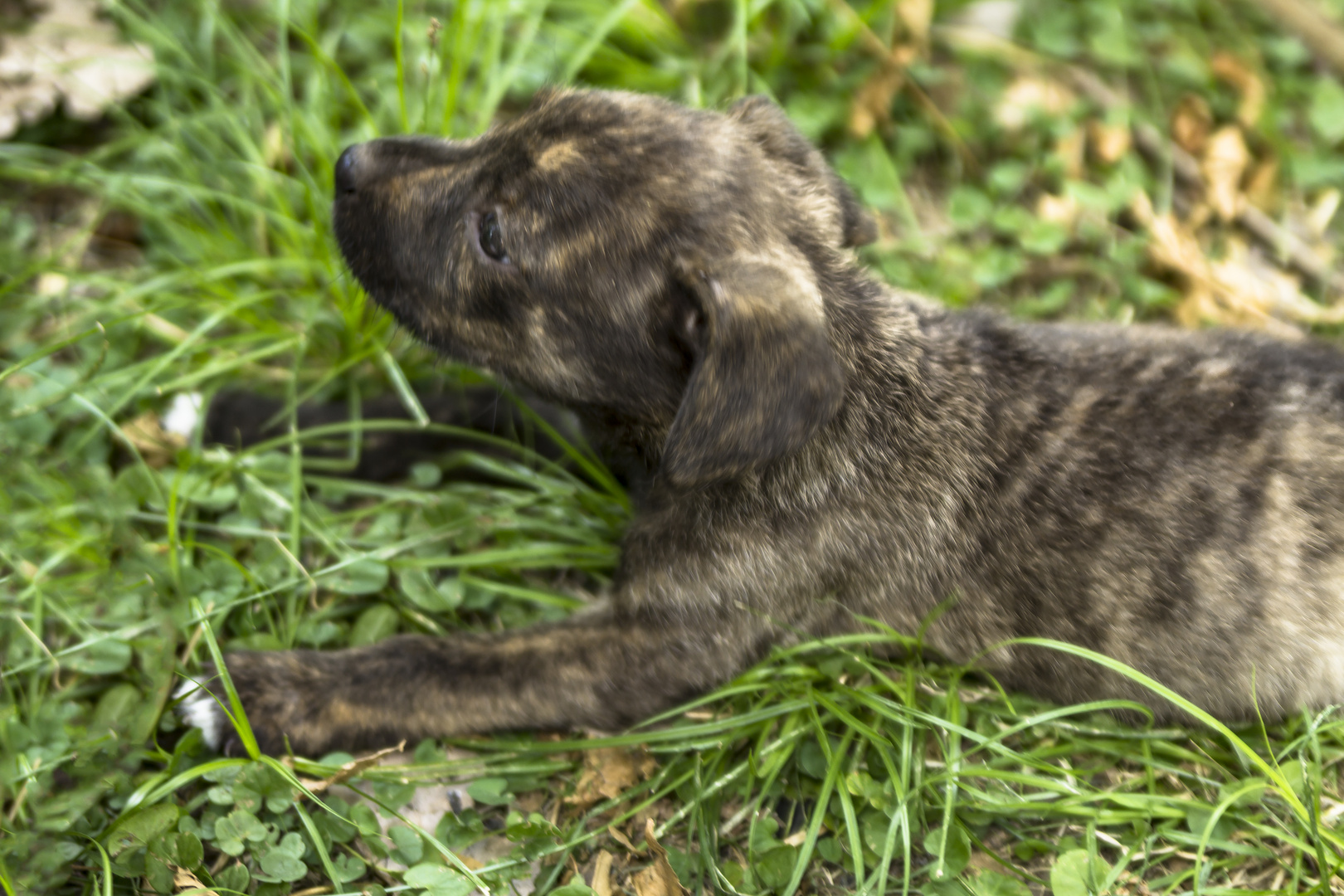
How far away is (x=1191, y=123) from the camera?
5125 millimetres

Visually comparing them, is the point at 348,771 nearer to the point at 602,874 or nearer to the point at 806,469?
the point at 602,874

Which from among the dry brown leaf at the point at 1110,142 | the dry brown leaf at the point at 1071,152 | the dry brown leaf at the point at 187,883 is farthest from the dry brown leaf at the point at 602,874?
the dry brown leaf at the point at 1110,142

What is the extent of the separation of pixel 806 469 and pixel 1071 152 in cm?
282

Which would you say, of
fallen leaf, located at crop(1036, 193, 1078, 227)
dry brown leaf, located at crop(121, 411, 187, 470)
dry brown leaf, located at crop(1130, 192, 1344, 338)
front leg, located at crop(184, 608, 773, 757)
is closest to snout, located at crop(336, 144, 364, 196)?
dry brown leaf, located at crop(121, 411, 187, 470)

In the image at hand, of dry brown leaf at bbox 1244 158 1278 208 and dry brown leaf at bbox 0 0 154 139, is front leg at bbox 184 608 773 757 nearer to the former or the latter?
dry brown leaf at bbox 0 0 154 139

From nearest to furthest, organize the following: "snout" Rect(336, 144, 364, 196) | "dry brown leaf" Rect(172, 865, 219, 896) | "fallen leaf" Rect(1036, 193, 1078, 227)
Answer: "dry brown leaf" Rect(172, 865, 219, 896) < "snout" Rect(336, 144, 364, 196) < "fallen leaf" Rect(1036, 193, 1078, 227)

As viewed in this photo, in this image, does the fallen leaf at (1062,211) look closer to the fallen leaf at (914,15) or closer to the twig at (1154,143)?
the twig at (1154,143)

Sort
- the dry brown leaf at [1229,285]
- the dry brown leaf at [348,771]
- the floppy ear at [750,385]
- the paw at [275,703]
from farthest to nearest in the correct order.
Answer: the dry brown leaf at [1229,285]
the paw at [275,703]
the dry brown leaf at [348,771]
the floppy ear at [750,385]

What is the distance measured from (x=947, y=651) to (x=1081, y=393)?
2.87 ft

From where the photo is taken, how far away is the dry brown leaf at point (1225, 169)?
16.0 feet

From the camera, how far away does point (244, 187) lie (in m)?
4.26

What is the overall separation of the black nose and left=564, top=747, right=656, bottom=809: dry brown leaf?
1880 mm

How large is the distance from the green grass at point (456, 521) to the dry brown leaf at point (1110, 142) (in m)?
0.06

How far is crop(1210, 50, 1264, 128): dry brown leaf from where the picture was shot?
5125mm
